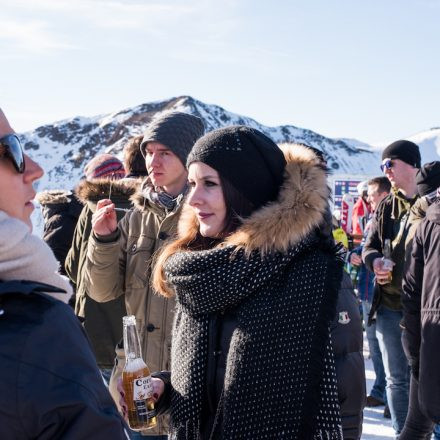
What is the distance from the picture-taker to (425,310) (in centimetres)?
330

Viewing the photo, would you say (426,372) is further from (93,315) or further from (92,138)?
(92,138)

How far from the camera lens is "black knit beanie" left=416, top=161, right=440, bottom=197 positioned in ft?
13.8

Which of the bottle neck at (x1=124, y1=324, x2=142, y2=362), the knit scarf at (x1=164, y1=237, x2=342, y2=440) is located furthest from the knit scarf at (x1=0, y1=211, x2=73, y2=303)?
the bottle neck at (x1=124, y1=324, x2=142, y2=362)

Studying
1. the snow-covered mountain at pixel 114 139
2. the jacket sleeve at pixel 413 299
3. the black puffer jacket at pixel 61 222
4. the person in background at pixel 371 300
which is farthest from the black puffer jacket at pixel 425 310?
Answer: the snow-covered mountain at pixel 114 139

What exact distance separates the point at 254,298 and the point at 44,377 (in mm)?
1023

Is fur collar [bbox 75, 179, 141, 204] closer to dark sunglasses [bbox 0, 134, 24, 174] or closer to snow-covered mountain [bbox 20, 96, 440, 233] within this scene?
dark sunglasses [bbox 0, 134, 24, 174]

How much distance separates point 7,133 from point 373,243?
13.1ft

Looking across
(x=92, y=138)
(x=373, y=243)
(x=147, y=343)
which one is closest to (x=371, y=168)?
(x=92, y=138)

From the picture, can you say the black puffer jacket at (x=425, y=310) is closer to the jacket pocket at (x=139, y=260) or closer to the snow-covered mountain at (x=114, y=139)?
the jacket pocket at (x=139, y=260)

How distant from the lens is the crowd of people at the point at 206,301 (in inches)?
45.1

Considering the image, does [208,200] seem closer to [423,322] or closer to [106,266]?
[106,266]

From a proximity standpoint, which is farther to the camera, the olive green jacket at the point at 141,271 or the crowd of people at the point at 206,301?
the olive green jacket at the point at 141,271

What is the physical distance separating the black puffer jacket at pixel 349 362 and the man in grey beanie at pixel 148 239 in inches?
40.6

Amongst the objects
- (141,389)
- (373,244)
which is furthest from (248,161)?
(373,244)
